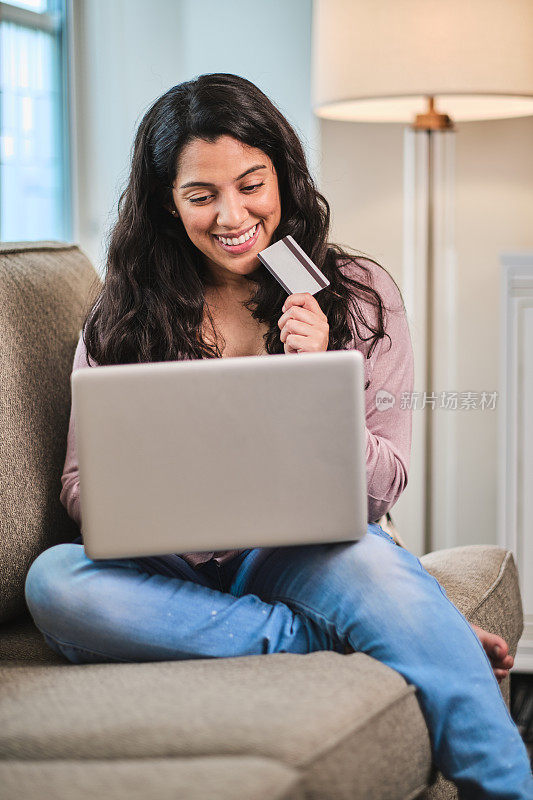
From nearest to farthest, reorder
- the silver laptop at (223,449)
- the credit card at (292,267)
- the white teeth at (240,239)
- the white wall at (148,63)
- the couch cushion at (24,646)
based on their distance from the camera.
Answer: the silver laptop at (223,449)
the couch cushion at (24,646)
the credit card at (292,267)
the white teeth at (240,239)
the white wall at (148,63)

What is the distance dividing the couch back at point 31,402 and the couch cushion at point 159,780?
0.49 metres

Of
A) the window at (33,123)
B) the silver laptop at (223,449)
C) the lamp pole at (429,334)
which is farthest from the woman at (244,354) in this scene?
the window at (33,123)

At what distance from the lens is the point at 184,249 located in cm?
148

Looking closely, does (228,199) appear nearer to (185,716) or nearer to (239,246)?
(239,246)

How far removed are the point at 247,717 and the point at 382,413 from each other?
56cm

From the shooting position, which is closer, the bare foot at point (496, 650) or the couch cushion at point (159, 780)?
the couch cushion at point (159, 780)

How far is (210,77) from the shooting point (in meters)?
1.38

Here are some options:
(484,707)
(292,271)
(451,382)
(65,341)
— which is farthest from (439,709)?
(451,382)

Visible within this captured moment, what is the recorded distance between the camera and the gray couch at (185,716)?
0.77m

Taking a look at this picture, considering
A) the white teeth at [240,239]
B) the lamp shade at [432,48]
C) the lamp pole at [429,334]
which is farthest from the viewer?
the lamp pole at [429,334]

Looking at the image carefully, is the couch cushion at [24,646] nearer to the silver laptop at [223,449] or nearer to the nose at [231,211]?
the silver laptop at [223,449]

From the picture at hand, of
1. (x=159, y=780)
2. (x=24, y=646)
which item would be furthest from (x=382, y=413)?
(x=159, y=780)

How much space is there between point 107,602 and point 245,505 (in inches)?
8.6

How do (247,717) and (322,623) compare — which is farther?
(322,623)
